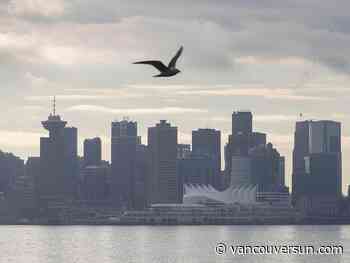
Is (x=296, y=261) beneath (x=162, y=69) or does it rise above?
beneath

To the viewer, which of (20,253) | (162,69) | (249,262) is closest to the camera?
(162,69)

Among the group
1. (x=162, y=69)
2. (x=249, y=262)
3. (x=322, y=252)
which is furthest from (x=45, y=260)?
(x=162, y=69)

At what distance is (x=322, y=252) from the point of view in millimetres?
190250

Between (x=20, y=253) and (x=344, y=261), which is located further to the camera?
(x=20, y=253)

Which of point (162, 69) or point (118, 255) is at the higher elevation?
point (162, 69)

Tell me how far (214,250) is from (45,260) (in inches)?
1370

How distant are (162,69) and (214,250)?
132 meters

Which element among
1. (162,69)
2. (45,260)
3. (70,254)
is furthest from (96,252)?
(162,69)

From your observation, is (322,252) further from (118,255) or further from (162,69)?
(162,69)

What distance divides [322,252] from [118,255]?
90.2 feet

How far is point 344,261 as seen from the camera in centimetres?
16575

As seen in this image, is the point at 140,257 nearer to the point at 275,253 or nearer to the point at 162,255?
the point at 162,255

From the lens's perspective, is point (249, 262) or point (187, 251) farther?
point (187, 251)

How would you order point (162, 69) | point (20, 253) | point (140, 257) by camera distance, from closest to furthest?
point (162, 69)
point (140, 257)
point (20, 253)
